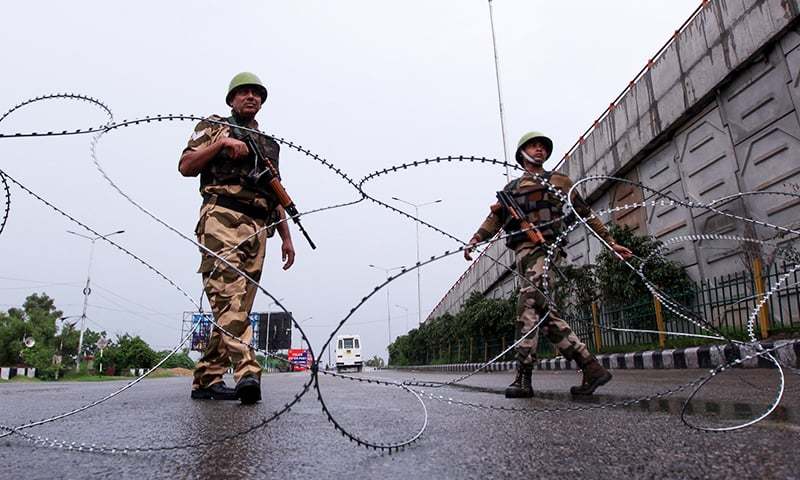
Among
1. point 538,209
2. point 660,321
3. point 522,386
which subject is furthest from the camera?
point 660,321

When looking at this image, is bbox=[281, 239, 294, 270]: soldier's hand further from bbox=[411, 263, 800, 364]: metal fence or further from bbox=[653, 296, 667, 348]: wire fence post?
bbox=[653, 296, 667, 348]: wire fence post

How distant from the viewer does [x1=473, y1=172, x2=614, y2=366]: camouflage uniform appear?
373 centimetres

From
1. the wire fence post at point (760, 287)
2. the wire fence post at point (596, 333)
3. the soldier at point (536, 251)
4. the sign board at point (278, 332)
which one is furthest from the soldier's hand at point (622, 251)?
the wire fence post at point (596, 333)

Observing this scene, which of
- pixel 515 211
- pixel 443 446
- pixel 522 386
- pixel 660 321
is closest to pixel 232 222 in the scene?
pixel 515 211

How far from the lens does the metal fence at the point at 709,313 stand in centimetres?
706

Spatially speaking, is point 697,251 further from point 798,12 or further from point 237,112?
point 237,112

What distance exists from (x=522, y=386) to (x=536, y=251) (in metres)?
0.93

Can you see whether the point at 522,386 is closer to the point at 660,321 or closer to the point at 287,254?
the point at 287,254

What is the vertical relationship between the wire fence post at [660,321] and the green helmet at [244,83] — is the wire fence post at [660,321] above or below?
below

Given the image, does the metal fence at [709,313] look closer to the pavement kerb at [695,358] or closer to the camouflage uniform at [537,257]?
the pavement kerb at [695,358]

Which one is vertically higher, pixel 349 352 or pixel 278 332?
pixel 349 352

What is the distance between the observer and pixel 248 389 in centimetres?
299

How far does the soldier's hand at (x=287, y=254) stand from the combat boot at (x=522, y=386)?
1736 mm

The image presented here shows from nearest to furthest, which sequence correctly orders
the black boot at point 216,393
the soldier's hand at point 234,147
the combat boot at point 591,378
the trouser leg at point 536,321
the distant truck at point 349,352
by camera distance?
the soldier's hand at point 234,147
the black boot at point 216,393
the combat boot at point 591,378
the trouser leg at point 536,321
the distant truck at point 349,352
